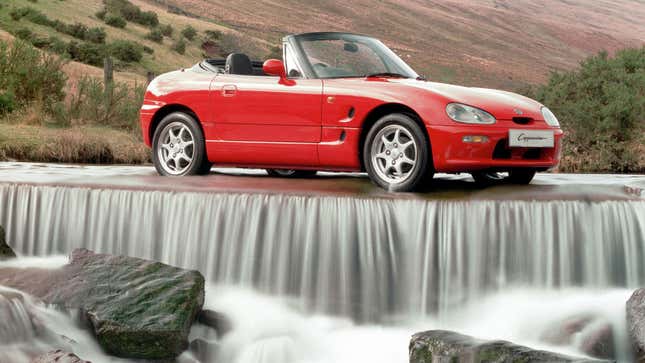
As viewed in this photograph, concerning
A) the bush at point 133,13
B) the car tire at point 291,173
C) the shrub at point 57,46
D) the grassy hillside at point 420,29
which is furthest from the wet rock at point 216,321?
the bush at point 133,13

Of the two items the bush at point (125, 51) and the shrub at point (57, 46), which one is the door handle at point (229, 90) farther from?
the bush at point (125, 51)

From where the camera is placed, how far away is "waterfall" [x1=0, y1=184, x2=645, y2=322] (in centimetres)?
894

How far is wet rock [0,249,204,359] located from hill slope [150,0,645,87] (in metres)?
84.9

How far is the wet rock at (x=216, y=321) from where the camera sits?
8930mm

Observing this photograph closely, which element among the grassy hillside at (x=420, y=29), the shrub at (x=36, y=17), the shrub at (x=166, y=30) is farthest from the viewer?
the shrub at (x=166, y=30)

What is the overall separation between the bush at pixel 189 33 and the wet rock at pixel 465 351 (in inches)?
2450

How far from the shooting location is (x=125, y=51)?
50844mm

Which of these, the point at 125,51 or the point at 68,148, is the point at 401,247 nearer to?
the point at 68,148

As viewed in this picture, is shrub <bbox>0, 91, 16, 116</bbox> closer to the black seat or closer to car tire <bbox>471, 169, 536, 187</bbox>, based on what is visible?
the black seat

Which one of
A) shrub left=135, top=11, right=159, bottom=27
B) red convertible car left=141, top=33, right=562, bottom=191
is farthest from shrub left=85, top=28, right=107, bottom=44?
red convertible car left=141, top=33, right=562, bottom=191

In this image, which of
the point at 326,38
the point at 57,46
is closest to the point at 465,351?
the point at 326,38

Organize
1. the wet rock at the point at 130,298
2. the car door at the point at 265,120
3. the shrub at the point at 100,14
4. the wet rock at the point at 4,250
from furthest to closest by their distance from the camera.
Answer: the shrub at the point at 100,14 → the wet rock at the point at 4,250 → the car door at the point at 265,120 → the wet rock at the point at 130,298

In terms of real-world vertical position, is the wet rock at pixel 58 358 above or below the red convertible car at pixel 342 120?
below

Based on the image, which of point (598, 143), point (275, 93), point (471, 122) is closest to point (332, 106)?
point (275, 93)
